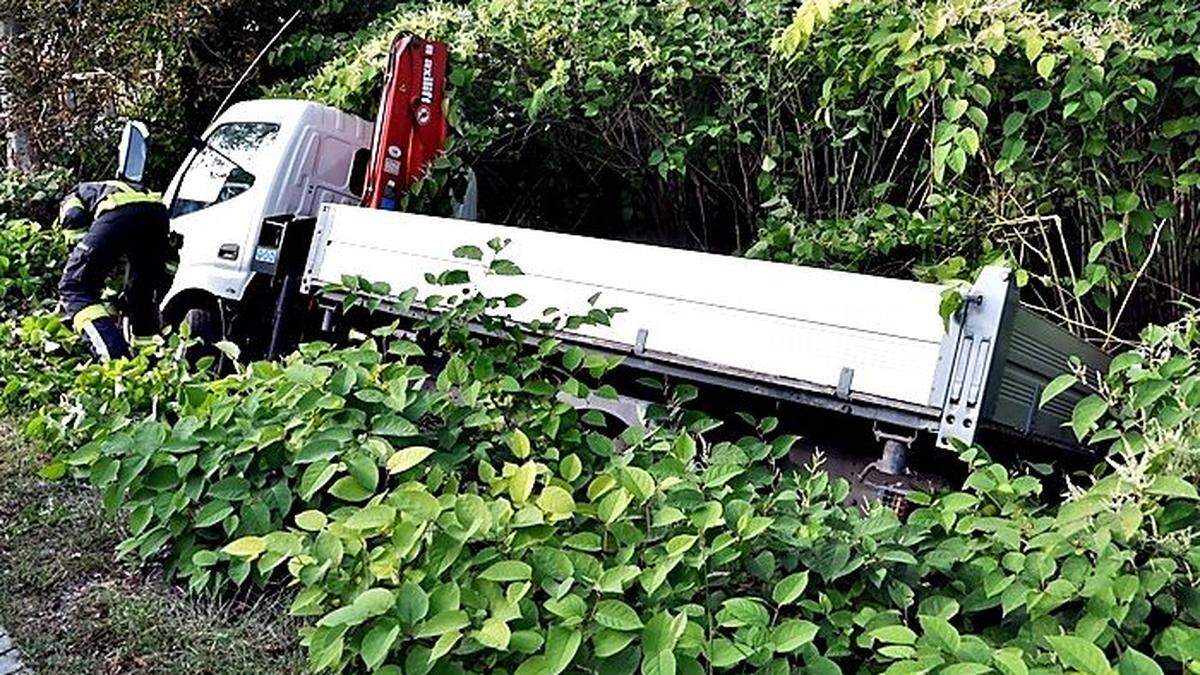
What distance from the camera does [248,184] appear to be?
22.8 feet

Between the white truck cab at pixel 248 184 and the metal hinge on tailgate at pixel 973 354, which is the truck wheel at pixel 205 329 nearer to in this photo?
the white truck cab at pixel 248 184

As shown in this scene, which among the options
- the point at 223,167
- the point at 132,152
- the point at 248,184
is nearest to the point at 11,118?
the point at 223,167

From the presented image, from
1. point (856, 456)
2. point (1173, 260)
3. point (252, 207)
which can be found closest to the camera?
point (856, 456)

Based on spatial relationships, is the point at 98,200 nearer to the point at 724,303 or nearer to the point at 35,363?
the point at 35,363

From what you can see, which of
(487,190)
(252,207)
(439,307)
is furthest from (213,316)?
(439,307)

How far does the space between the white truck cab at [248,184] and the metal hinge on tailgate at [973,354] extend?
4.68m

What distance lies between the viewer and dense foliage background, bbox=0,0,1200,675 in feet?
7.70

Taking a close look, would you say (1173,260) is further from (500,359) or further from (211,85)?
(211,85)

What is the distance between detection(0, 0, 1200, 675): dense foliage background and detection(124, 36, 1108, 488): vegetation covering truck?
266 millimetres

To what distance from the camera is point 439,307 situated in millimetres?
4379

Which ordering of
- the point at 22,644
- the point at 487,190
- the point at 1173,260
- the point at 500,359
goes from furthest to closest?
1. the point at 487,190
2. the point at 1173,260
3. the point at 500,359
4. the point at 22,644

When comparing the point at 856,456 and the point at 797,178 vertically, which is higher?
the point at 797,178

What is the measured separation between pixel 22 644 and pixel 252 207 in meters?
4.24

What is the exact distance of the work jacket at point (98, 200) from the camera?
250 inches
